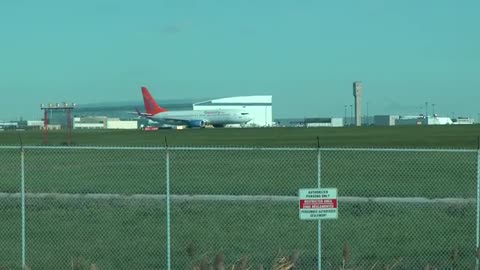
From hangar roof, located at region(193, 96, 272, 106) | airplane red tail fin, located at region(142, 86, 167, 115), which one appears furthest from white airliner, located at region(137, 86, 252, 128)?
hangar roof, located at region(193, 96, 272, 106)

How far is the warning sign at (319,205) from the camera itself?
10.5 meters

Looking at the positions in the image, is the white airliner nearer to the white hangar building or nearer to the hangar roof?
the white hangar building

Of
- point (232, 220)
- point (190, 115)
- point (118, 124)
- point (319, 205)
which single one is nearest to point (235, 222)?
point (232, 220)

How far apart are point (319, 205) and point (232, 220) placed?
→ 5576 millimetres

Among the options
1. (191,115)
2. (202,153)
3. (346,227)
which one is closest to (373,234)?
(346,227)

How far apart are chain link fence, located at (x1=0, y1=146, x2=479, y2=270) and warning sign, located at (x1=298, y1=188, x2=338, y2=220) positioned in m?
0.71

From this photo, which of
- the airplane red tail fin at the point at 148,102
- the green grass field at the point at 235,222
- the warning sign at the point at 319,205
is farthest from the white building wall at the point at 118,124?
the warning sign at the point at 319,205

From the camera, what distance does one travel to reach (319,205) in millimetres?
10508

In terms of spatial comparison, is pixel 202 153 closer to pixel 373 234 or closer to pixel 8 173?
pixel 8 173

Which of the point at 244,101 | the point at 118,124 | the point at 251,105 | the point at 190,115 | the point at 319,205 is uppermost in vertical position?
the point at 244,101

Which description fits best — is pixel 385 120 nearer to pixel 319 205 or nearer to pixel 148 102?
pixel 148 102

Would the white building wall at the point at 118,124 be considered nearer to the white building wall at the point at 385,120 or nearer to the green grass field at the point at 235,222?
the white building wall at the point at 385,120

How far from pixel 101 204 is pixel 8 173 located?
46.3 feet

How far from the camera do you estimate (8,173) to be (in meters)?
31.5
